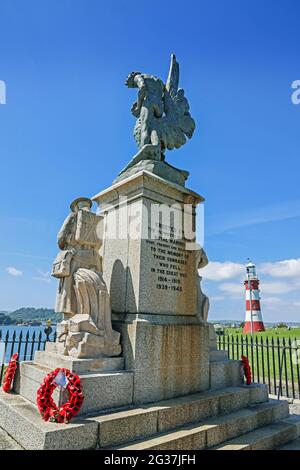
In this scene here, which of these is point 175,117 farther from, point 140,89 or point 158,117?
point 140,89

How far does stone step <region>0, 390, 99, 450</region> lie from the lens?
124 inches

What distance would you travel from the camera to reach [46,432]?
3113mm

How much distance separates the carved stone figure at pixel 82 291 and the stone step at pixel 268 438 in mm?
2029

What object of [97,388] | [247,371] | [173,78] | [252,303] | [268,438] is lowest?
[268,438]

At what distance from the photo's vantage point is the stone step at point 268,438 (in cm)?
419

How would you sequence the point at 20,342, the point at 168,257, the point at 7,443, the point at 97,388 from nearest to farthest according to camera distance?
the point at 7,443
the point at 97,388
the point at 168,257
the point at 20,342

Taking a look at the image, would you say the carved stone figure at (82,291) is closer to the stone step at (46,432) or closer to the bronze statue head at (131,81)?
the stone step at (46,432)

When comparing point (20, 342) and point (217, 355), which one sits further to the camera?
point (20, 342)

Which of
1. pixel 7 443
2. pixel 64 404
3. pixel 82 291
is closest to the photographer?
pixel 64 404

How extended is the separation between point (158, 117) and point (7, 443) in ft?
20.3

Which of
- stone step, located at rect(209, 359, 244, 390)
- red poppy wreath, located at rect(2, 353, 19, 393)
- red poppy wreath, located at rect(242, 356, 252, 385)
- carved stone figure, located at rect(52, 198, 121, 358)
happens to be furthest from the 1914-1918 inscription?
red poppy wreath, located at rect(2, 353, 19, 393)

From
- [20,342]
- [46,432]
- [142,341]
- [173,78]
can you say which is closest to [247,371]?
[142,341]
